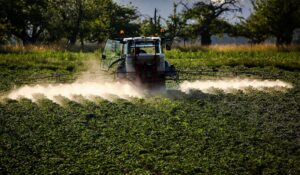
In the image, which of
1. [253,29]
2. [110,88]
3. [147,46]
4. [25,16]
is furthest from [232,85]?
[25,16]

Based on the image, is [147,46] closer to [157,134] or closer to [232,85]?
[232,85]


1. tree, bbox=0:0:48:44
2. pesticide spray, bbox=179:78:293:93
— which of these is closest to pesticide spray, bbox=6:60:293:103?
pesticide spray, bbox=179:78:293:93

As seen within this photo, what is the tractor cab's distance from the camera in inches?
639

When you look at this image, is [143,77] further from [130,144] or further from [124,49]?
[130,144]

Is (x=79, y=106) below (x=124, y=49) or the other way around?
below

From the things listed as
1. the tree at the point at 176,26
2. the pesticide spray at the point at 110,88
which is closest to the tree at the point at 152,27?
the tree at the point at 176,26

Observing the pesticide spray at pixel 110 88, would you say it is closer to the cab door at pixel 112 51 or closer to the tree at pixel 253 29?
the cab door at pixel 112 51

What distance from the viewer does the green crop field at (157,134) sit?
8.75m

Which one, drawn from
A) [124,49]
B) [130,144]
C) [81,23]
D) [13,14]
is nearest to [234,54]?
[124,49]

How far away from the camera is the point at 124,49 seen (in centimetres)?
1730

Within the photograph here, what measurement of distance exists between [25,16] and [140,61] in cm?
4007

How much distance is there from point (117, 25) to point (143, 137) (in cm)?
5451

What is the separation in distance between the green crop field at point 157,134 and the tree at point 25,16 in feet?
121

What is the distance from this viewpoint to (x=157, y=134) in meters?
10.8
